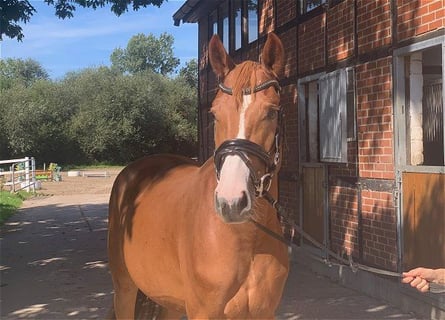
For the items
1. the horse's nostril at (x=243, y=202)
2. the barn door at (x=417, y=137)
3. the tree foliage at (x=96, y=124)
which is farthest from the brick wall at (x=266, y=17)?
the tree foliage at (x=96, y=124)

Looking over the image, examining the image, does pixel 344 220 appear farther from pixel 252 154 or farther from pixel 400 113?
pixel 252 154

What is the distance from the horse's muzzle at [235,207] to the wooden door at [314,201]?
5.99 metres

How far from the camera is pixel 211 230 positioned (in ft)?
8.09

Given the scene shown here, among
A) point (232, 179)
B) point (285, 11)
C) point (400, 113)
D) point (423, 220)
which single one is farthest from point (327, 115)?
point (232, 179)

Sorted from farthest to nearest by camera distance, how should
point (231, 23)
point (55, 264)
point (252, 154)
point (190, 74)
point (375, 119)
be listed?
1. point (190, 74)
2. point (231, 23)
3. point (55, 264)
4. point (375, 119)
5. point (252, 154)

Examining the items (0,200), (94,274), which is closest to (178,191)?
(94,274)

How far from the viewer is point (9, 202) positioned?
18.9 metres

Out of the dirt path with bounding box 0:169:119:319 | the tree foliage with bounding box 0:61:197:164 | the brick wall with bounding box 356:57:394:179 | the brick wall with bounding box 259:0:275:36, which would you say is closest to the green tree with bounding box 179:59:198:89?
the tree foliage with bounding box 0:61:197:164

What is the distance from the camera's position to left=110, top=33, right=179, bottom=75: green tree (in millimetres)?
74287

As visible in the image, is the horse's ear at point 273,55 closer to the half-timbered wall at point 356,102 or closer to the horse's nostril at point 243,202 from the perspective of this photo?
the horse's nostril at point 243,202

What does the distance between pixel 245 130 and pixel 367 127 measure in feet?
15.2

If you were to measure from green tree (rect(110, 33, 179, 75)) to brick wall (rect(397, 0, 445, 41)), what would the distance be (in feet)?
228

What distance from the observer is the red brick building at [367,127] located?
18.2 feet

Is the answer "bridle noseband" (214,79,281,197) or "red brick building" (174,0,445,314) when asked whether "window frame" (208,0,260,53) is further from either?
"bridle noseband" (214,79,281,197)
